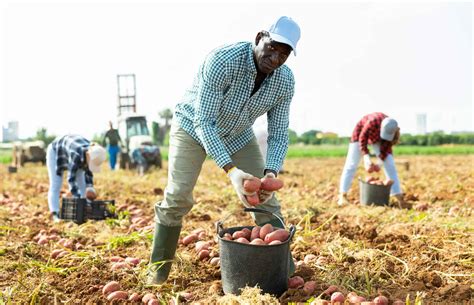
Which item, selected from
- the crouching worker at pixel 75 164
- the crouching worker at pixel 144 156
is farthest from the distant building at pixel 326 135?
Result: the crouching worker at pixel 75 164

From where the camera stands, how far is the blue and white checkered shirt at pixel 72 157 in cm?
637

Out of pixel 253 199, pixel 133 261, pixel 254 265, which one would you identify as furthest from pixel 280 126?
pixel 133 261

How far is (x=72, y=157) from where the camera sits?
6414mm

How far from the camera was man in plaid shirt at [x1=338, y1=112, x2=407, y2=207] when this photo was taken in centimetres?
709

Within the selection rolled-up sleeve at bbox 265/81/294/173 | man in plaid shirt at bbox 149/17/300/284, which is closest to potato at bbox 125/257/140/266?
man in plaid shirt at bbox 149/17/300/284

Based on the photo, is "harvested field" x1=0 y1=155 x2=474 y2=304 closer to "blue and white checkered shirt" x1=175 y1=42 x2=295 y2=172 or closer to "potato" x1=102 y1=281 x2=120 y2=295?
"potato" x1=102 y1=281 x2=120 y2=295

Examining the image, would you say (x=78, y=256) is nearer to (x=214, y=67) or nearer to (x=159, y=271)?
(x=159, y=271)

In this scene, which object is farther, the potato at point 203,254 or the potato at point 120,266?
the potato at point 203,254

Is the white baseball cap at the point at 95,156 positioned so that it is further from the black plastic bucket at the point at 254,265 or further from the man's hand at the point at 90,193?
the black plastic bucket at the point at 254,265

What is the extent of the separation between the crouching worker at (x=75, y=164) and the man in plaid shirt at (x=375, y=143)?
10.8 ft

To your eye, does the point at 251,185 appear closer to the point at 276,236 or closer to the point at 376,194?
the point at 276,236

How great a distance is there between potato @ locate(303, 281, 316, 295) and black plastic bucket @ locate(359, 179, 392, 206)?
4.05m

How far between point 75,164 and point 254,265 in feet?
12.3

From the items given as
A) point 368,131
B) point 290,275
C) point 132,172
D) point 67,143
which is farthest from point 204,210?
point 132,172
